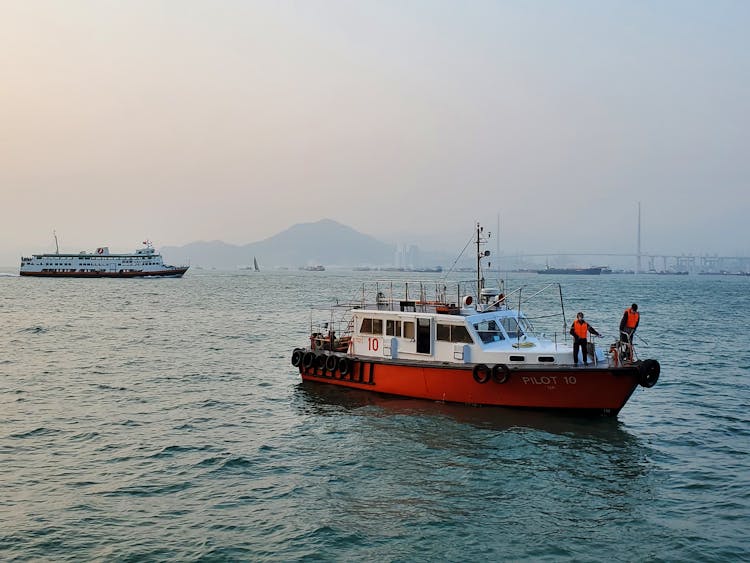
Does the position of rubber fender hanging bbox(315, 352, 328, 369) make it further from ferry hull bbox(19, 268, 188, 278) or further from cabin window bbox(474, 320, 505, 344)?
ferry hull bbox(19, 268, 188, 278)

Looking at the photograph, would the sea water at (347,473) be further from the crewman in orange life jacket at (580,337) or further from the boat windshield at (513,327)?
the boat windshield at (513,327)

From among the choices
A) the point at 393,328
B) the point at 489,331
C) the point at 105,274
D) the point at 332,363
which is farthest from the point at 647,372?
the point at 105,274

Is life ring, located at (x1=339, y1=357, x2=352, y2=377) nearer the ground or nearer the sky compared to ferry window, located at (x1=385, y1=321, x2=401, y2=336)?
nearer the ground

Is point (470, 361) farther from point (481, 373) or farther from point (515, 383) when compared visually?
point (515, 383)

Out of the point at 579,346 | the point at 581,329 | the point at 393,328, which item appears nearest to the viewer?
the point at 581,329

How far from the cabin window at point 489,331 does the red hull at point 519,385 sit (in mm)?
1301

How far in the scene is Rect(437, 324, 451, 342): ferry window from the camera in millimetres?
20625

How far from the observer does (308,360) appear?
80.0 feet

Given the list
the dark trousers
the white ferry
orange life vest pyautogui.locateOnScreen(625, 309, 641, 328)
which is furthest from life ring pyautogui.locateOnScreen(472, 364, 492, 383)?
the white ferry

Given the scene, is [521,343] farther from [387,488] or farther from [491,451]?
[387,488]

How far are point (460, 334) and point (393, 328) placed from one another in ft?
8.79

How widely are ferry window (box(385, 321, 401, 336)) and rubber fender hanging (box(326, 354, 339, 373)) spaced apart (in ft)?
7.89

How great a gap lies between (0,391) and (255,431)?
1196 cm

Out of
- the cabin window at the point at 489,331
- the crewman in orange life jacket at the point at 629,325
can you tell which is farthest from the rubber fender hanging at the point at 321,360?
the crewman in orange life jacket at the point at 629,325
